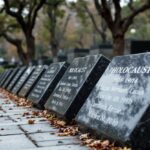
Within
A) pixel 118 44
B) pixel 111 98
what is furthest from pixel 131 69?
pixel 118 44

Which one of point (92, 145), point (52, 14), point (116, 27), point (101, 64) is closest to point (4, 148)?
point (92, 145)

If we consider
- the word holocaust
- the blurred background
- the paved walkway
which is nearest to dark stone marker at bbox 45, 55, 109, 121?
the paved walkway

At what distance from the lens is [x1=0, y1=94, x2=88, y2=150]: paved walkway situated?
18.9 feet

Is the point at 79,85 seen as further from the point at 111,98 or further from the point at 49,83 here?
the point at 49,83

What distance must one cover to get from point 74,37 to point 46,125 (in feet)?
199

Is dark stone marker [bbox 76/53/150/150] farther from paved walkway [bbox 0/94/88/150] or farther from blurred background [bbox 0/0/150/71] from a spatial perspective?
blurred background [bbox 0/0/150/71]

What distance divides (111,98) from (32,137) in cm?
123

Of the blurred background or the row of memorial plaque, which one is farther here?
the blurred background

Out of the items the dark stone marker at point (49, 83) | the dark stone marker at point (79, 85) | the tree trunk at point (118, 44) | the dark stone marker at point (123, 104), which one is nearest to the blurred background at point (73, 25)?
the tree trunk at point (118, 44)

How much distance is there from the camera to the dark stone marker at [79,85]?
7.69 m

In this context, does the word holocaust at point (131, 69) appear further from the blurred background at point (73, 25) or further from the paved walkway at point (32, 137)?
the blurred background at point (73, 25)

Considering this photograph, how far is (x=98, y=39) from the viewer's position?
240 ft

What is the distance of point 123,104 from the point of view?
5633 mm

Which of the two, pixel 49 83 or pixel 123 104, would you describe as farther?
pixel 49 83
